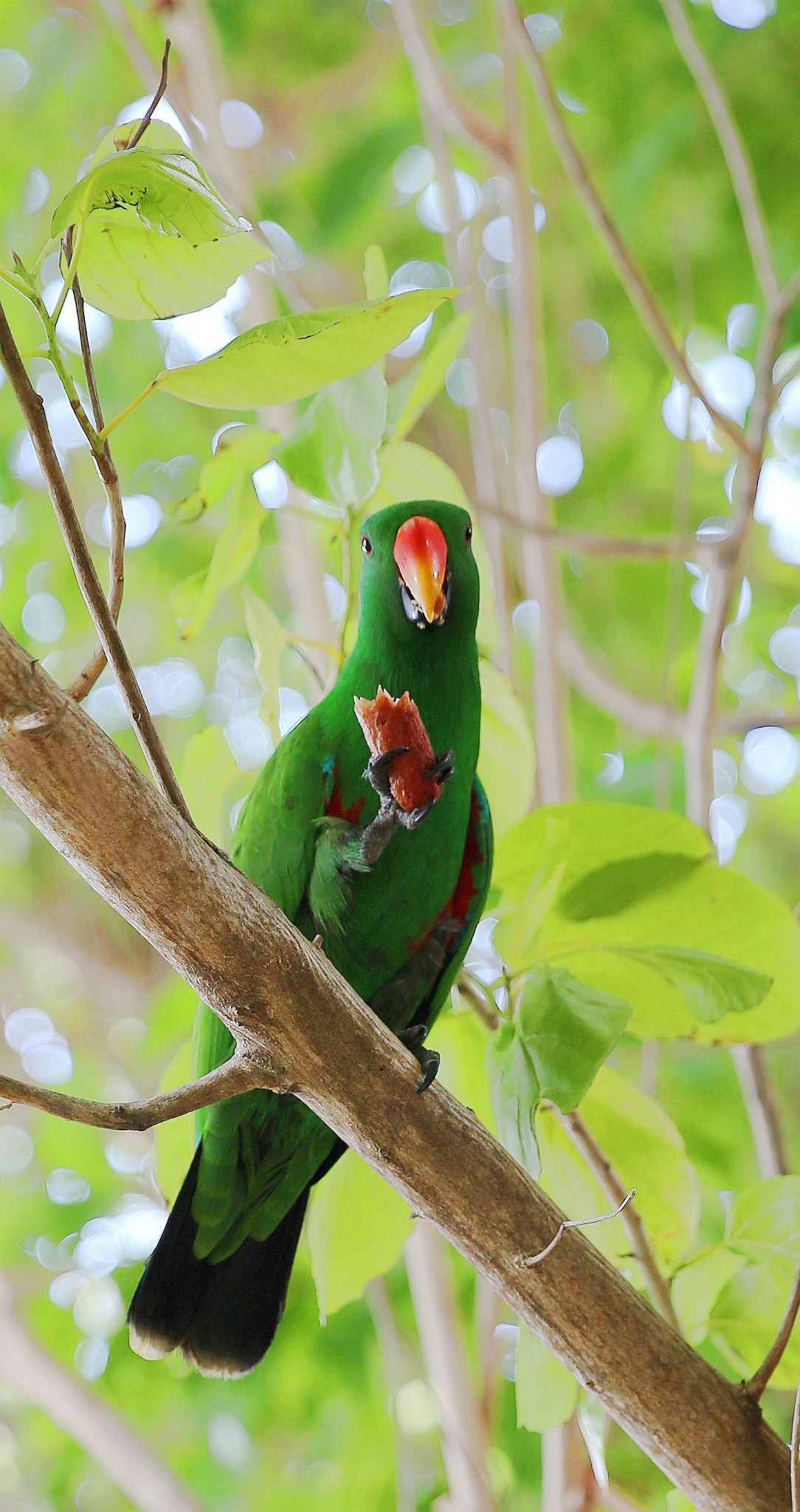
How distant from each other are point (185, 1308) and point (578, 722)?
5.59 feet

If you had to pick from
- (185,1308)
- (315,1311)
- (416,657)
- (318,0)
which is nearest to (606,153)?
(318,0)

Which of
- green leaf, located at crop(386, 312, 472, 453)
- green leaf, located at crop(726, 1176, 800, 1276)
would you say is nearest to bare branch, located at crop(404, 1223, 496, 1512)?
green leaf, located at crop(726, 1176, 800, 1276)

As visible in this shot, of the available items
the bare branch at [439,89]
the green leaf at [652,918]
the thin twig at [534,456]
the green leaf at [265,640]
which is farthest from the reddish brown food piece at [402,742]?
the bare branch at [439,89]

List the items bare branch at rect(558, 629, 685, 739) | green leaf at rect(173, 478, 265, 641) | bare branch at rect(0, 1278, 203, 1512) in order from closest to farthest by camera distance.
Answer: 1. green leaf at rect(173, 478, 265, 641)
2. bare branch at rect(558, 629, 685, 739)
3. bare branch at rect(0, 1278, 203, 1512)

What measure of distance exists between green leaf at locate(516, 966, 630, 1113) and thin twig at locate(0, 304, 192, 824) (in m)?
0.31

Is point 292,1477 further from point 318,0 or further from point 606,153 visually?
point 318,0

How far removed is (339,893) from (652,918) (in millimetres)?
274

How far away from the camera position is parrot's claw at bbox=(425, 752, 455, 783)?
875 mm

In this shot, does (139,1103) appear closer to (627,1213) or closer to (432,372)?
(627,1213)

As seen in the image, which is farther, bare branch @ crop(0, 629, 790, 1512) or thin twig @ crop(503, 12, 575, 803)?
thin twig @ crop(503, 12, 575, 803)

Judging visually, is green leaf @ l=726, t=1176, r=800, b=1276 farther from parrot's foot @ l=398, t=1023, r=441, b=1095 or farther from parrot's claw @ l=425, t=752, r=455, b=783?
parrot's claw @ l=425, t=752, r=455, b=783

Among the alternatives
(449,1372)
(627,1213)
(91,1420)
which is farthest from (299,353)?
(91,1420)

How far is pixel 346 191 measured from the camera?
6.45 feet

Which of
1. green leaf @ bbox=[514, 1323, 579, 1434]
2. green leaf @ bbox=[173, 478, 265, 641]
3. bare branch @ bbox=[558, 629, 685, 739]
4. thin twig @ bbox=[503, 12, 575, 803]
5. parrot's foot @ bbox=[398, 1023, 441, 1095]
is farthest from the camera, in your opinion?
bare branch @ bbox=[558, 629, 685, 739]
